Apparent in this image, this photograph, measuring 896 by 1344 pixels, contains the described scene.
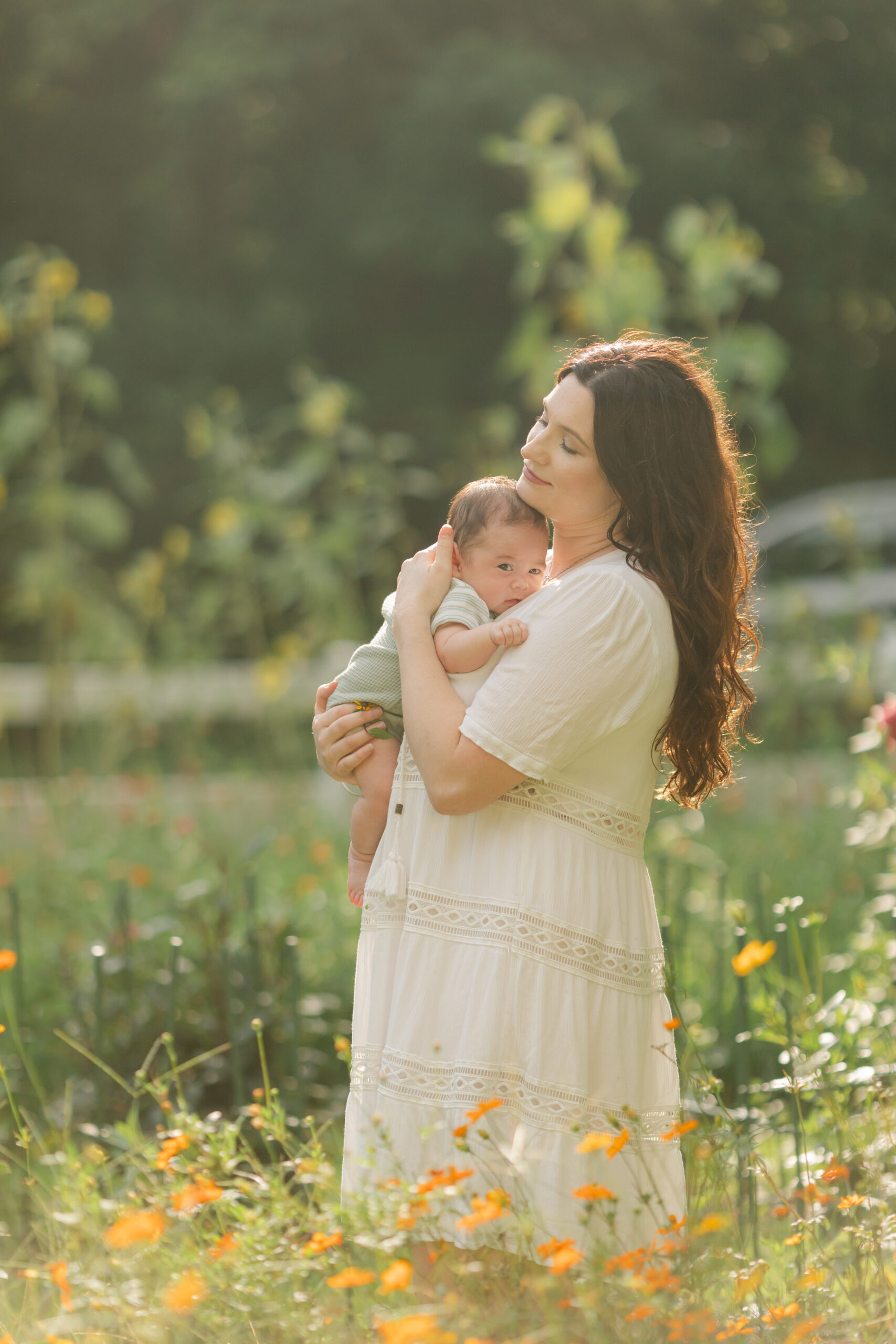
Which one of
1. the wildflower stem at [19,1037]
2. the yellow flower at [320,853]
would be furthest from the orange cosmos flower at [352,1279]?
the yellow flower at [320,853]

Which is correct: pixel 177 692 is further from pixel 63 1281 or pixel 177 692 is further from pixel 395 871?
pixel 63 1281

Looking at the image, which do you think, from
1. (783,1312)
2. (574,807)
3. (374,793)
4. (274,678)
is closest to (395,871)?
(374,793)

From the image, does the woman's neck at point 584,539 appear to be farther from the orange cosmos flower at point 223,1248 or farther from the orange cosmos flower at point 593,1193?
the orange cosmos flower at point 223,1248

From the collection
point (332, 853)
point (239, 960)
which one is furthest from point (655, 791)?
point (332, 853)

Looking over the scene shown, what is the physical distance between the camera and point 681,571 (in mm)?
1755

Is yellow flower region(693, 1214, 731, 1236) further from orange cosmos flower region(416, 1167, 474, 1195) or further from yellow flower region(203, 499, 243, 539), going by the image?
yellow flower region(203, 499, 243, 539)

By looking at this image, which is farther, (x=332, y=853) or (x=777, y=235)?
(x=777, y=235)

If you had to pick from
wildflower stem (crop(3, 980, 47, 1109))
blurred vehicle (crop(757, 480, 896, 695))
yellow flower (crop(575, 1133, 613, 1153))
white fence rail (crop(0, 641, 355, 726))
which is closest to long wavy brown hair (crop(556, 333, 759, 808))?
yellow flower (crop(575, 1133, 613, 1153))

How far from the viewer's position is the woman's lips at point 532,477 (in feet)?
5.82

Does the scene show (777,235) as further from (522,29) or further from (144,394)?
(144,394)

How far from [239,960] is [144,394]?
10.3 m

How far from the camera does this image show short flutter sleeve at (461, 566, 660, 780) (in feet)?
5.39

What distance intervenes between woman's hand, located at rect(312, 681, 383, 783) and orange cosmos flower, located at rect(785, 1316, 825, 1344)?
3.00 ft

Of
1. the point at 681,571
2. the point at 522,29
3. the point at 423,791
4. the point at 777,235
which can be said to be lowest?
the point at 423,791
